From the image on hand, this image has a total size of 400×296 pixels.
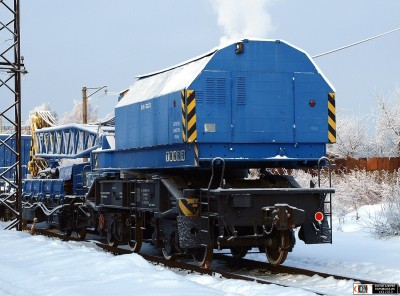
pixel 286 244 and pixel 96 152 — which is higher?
pixel 96 152

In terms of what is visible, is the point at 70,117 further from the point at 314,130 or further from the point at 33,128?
the point at 314,130

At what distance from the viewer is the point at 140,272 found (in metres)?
11.6

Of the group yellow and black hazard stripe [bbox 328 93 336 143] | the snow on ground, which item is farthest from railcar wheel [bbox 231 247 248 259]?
yellow and black hazard stripe [bbox 328 93 336 143]

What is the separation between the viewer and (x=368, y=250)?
1639 centimetres

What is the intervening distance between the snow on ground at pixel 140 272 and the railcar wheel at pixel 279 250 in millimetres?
569

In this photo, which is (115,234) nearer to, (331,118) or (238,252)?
(238,252)

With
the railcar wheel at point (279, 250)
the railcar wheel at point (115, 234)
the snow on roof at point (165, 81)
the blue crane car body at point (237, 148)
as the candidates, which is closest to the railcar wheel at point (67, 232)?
the railcar wheel at point (115, 234)

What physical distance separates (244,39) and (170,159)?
267 centimetres

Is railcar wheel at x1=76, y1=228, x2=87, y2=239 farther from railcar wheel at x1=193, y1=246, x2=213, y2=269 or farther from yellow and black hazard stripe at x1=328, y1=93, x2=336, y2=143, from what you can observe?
yellow and black hazard stripe at x1=328, y1=93, x2=336, y2=143

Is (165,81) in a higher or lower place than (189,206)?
higher

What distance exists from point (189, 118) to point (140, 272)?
9.77 feet

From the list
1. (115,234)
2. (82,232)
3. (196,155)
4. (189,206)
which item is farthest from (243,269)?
(82,232)

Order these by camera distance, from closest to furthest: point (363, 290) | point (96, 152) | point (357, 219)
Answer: point (363, 290) → point (96, 152) → point (357, 219)

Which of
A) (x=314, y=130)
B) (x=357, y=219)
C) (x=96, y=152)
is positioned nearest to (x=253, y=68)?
(x=314, y=130)
